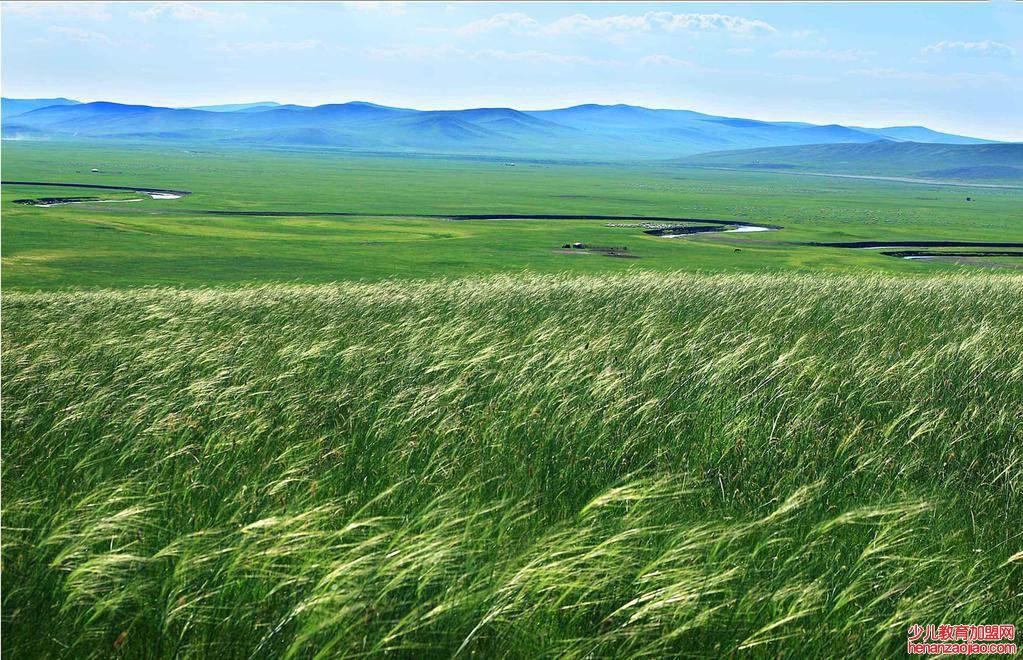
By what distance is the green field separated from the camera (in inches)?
163

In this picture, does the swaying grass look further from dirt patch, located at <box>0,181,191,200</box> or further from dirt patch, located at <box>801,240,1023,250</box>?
dirt patch, located at <box>0,181,191,200</box>

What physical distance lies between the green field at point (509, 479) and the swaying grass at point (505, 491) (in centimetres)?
3

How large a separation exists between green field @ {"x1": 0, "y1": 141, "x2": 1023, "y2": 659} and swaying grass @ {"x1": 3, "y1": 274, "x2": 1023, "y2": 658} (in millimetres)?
27

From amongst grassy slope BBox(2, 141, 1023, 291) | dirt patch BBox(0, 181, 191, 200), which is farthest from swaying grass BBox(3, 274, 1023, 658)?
dirt patch BBox(0, 181, 191, 200)

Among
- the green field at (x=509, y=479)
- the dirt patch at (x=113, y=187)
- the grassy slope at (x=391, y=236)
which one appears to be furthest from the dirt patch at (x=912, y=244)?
the dirt patch at (x=113, y=187)

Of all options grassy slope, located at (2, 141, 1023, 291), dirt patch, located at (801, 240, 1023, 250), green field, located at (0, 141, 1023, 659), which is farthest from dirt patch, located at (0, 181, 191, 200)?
green field, located at (0, 141, 1023, 659)

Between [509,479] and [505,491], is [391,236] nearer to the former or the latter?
[509,479]

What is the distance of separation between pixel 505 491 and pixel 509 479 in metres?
0.25

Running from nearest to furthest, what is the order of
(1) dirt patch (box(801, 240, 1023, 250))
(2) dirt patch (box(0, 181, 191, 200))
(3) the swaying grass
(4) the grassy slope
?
(3) the swaying grass, (4) the grassy slope, (1) dirt patch (box(801, 240, 1023, 250)), (2) dirt patch (box(0, 181, 191, 200))

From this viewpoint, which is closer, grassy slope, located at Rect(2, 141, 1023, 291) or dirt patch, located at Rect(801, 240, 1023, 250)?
grassy slope, located at Rect(2, 141, 1023, 291)

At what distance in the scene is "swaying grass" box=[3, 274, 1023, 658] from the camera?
13.6 feet

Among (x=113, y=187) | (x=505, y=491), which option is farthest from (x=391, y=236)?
(x=113, y=187)

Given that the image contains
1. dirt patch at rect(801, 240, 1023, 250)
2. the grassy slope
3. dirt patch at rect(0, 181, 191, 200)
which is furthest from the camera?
dirt patch at rect(0, 181, 191, 200)

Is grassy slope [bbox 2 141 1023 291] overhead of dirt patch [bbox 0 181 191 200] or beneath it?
beneath
